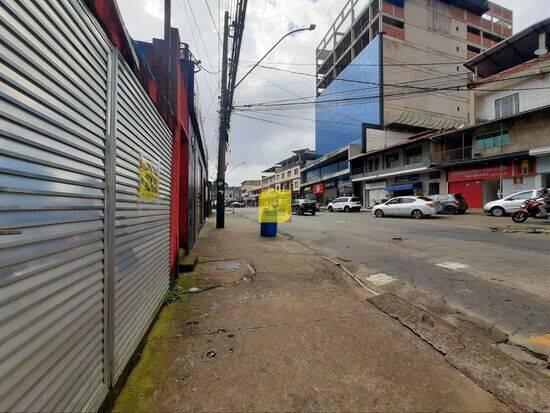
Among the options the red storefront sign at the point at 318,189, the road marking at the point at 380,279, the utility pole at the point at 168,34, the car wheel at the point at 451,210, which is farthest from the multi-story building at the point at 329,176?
the utility pole at the point at 168,34

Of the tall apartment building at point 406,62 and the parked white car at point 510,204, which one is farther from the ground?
the tall apartment building at point 406,62

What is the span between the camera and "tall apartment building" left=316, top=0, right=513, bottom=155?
38.7m

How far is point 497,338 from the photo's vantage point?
126 inches

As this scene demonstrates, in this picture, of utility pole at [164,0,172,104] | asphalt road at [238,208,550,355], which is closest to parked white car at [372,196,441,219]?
asphalt road at [238,208,550,355]

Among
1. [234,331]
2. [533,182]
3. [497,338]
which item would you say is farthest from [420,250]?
[533,182]

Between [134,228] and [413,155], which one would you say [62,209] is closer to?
[134,228]

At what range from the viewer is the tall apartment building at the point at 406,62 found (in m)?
38.7

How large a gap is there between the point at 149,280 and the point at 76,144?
2034mm

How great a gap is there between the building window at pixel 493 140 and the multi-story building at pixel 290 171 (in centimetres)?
3617

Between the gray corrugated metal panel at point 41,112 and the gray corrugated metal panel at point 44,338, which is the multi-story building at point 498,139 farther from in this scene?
the gray corrugated metal panel at point 44,338

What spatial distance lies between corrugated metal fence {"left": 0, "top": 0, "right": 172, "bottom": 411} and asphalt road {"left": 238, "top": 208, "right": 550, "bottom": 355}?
397 cm

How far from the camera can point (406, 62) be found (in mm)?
40094

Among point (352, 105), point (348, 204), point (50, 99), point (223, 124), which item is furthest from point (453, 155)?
point (50, 99)

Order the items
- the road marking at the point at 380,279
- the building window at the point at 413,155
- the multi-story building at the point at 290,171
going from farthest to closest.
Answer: the multi-story building at the point at 290,171 < the building window at the point at 413,155 < the road marking at the point at 380,279
